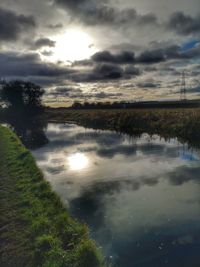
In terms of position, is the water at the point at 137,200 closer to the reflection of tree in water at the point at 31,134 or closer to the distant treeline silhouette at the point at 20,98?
the reflection of tree in water at the point at 31,134

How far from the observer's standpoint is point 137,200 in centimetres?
1390

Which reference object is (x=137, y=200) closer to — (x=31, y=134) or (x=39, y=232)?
(x=39, y=232)

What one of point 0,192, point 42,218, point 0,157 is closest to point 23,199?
point 0,192

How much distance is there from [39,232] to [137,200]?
214 inches

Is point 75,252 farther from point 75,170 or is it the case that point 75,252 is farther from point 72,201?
point 75,170

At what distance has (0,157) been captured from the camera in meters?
22.3

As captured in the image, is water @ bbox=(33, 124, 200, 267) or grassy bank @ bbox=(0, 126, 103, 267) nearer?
grassy bank @ bbox=(0, 126, 103, 267)

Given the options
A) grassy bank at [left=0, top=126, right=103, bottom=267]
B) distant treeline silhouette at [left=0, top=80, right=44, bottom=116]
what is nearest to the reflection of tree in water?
distant treeline silhouette at [left=0, top=80, right=44, bottom=116]

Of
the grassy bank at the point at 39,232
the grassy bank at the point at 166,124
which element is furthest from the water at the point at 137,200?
the grassy bank at the point at 166,124

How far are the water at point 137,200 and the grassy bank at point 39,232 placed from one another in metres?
0.98

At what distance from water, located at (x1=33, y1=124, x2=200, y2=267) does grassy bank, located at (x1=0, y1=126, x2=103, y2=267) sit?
38.4 inches

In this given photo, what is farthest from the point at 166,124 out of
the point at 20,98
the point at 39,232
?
the point at 20,98

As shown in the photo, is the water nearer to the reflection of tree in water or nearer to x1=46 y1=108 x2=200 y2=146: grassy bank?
x1=46 y1=108 x2=200 y2=146: grassy bank

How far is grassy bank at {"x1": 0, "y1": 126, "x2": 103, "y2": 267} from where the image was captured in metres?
8.16
